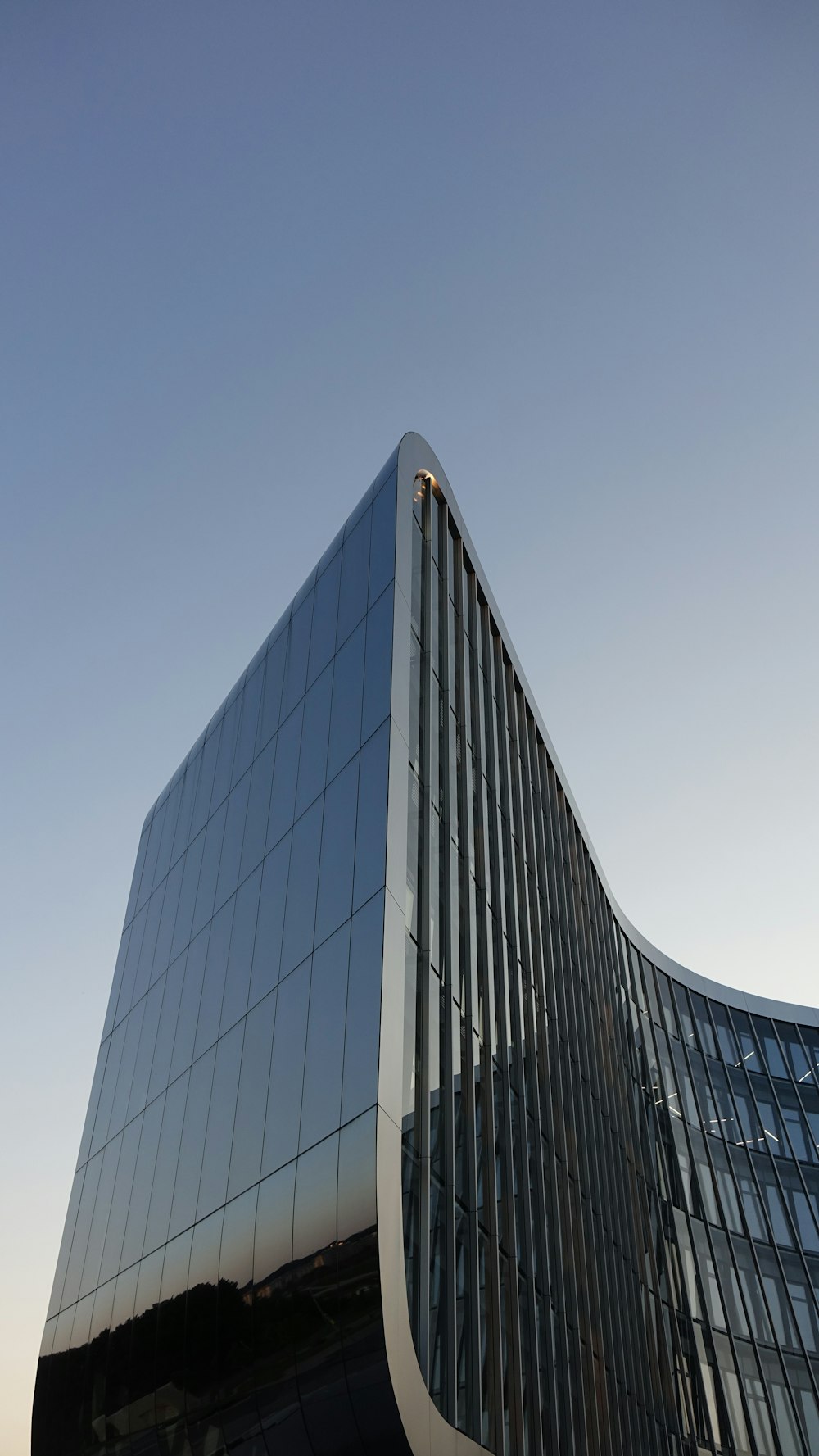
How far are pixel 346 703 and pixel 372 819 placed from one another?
3996mm

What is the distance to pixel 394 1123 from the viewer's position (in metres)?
14.5

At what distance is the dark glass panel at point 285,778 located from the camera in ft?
75.2

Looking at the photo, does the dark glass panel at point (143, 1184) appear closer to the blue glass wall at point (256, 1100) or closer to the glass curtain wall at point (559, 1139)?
the blue glass wall at point (256, 1100)

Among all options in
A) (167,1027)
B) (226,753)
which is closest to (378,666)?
(226,753)

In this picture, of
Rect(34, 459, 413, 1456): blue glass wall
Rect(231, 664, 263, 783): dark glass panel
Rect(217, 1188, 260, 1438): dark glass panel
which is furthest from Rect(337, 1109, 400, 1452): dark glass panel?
Rect(231, 664, 263, 783): dark glass panel

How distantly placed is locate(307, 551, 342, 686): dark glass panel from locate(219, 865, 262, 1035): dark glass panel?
487 centimetres

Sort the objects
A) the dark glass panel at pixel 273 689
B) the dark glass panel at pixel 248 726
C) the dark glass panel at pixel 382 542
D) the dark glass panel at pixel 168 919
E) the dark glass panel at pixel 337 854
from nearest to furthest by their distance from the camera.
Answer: the dark glass panel at pixel 337 854, the dark glass panel at pixel 382 542, the dark glass panel at pixel 273 689, the dark glass panel at pixel 248 726, the dark glass panel at pixel 168 919

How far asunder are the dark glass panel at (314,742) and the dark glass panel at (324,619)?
523mm

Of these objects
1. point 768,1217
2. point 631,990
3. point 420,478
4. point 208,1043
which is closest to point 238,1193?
point 208,1043

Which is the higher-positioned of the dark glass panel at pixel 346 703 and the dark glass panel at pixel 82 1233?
the dark glass panel at pixel 346 703

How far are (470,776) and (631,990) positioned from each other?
1970 cm

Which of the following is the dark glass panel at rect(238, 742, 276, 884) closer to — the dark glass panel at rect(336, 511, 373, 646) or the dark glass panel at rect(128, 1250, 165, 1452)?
the dark glass panel at rect(336, 511, 373, 646)

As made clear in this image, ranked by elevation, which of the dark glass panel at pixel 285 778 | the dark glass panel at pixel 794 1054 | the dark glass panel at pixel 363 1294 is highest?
the dark glass panel at pixel 794 1054

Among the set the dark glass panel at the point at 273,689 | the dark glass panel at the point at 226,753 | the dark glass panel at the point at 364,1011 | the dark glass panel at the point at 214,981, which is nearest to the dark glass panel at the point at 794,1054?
the dark glass panel at the point at 226,753
